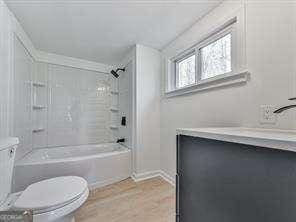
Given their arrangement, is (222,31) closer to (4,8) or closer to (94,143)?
(4,8)

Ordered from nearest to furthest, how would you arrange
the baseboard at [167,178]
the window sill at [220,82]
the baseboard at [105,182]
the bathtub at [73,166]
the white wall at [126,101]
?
the window sill at [220,82], the bathtub at [73,166], the baseboard at [105,182], the baseboard at [167,178], the white wall at [126,101]

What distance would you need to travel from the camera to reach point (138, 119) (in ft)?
7.39

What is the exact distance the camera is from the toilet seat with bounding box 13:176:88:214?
0.92 metres

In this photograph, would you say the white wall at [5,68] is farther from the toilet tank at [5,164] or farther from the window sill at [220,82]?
the window sill at [220,82]

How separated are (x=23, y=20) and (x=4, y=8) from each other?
25cm

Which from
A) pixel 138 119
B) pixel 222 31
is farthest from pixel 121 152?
pixel 222 31

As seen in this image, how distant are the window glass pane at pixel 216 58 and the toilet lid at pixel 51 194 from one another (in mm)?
1623

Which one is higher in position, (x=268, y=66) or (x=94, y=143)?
(x=268, y=66)

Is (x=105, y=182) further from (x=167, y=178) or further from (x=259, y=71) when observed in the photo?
(x=259, y=71)

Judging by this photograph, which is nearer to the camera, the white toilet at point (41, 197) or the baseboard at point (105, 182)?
the white toilet at point (41, 197)

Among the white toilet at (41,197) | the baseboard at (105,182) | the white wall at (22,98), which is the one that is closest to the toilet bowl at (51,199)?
the white toilet at (41,197)

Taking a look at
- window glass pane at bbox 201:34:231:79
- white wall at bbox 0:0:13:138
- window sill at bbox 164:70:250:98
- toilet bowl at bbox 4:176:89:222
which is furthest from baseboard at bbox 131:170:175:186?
white wall at bbox 0:0:13:138

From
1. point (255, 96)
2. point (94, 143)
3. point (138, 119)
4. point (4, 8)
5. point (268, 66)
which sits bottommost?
point (94, 143)

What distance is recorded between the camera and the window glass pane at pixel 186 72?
1.96 m
